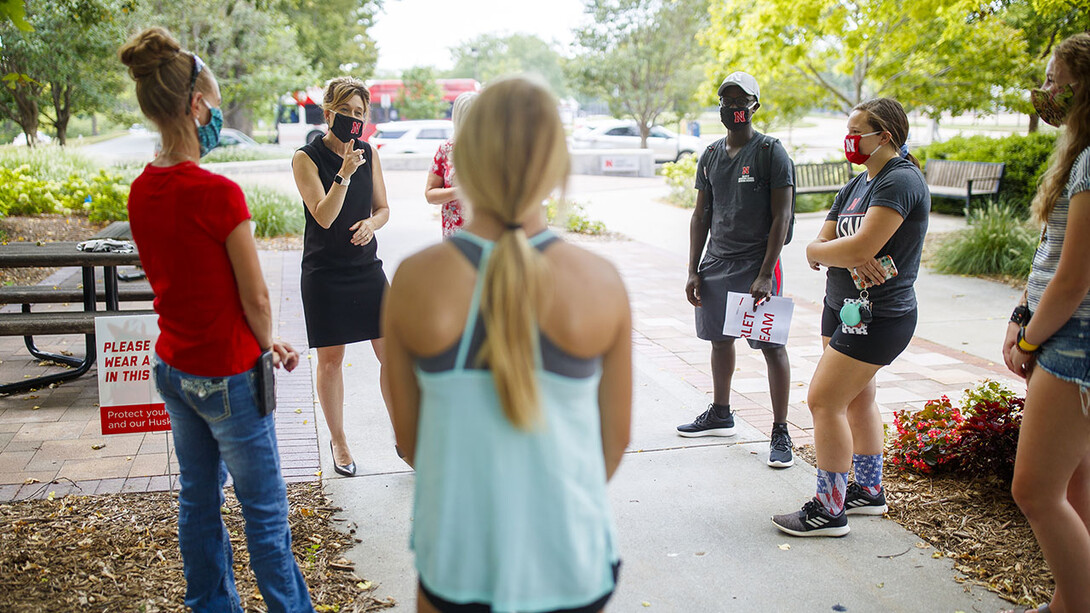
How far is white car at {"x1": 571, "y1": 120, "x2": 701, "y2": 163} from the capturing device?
2997cm

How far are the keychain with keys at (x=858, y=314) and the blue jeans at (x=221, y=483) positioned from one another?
2.20 metres

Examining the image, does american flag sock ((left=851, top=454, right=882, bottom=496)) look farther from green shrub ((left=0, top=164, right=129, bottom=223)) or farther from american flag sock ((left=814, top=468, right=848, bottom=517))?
green shrub ((left=0, top=164, right=129, bottom=223))

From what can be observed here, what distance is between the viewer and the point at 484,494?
1.64 meters

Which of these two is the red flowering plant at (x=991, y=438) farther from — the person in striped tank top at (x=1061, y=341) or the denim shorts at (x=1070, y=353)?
the denim shorts at (x=1070, y=353)

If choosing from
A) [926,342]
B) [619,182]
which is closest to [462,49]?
[619,182]

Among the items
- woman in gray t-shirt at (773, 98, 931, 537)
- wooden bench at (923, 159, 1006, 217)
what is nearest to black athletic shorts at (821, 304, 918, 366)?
woman in gray t-shirt at (773, 98, 931, 537)

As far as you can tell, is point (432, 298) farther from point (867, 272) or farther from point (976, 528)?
point (976, 528)

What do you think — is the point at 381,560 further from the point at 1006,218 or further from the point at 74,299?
the point at 1006,218

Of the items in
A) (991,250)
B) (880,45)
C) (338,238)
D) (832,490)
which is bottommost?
(832,490)

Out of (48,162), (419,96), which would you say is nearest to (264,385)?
(48,162)

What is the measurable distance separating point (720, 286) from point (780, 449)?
0.91 m

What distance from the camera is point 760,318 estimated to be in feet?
14.7

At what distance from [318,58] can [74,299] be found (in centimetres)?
2631

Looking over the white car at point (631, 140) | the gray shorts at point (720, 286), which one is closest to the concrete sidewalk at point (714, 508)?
the gray shorts at point (720, 286)
